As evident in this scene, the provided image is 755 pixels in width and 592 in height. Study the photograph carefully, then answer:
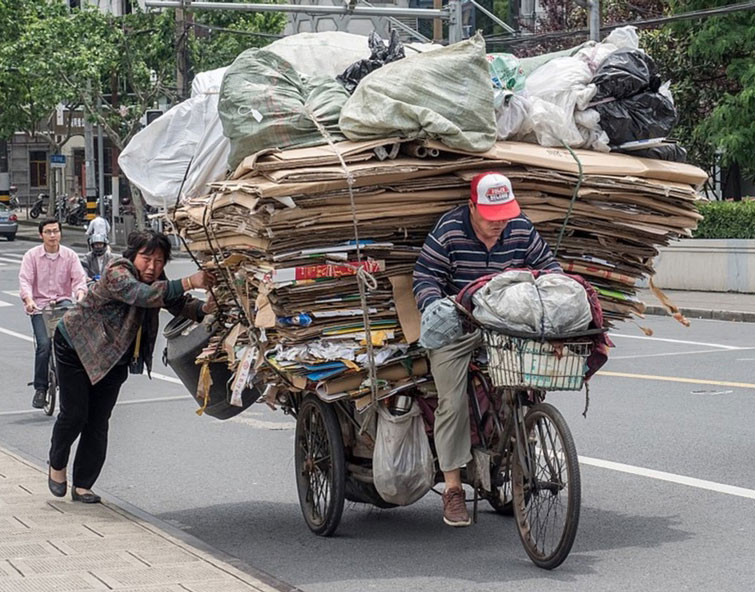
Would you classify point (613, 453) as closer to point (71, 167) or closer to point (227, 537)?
point (227, 537)

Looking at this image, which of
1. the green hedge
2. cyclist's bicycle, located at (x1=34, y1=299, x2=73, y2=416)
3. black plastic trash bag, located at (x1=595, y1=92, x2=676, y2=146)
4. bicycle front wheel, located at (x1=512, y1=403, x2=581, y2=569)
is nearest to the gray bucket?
bicycle front wheel, located at (x1=512, y1=403, x2=581, y2=569)

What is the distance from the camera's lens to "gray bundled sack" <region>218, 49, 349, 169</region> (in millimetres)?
6891

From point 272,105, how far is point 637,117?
1.89 meters

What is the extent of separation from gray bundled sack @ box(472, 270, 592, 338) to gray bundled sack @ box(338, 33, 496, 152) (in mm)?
778

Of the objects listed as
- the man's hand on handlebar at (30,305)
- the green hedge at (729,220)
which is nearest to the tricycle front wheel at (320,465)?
the man's hand on handlebar at (30,305)

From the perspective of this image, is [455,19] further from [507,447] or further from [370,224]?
[507,447]

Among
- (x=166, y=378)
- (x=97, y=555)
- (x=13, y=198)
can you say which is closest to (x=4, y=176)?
(x=13, y=198)

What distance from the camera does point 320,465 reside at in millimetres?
7340

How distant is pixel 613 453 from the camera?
9.45 meters

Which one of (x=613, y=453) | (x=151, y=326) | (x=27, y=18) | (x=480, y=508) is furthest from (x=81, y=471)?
(x=27, y=18)

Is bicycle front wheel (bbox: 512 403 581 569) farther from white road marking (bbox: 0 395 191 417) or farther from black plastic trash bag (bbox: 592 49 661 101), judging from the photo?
white road marking (bbox: 0 395 191 417)

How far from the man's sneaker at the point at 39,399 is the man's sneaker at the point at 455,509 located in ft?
22.9

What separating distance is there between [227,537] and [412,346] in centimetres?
155

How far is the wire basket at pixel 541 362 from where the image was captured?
20.1 feet
